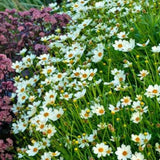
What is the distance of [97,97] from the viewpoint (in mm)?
2965

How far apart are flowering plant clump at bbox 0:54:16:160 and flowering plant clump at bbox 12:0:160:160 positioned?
0.06 m

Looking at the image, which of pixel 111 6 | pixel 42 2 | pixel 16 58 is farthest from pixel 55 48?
pixel 42 2

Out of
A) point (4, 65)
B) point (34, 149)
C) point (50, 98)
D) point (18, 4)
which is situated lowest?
point (34, 149)

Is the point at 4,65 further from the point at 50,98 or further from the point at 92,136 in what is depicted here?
the point at 92,136

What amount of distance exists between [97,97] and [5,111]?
0.72m

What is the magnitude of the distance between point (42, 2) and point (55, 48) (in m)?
2.86

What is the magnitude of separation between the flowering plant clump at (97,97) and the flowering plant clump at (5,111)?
6 cm

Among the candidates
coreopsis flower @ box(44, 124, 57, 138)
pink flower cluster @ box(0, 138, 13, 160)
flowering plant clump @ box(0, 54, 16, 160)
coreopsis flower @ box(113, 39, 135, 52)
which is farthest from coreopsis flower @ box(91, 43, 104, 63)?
pink flower cluster @ box(0, 138, 13, 160)

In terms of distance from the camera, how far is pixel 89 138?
2.41 m

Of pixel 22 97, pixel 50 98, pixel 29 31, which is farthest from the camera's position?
pixel 29 31

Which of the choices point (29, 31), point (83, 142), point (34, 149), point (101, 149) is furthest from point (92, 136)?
point (29, 31)

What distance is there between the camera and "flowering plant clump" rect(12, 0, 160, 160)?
2.37 metres

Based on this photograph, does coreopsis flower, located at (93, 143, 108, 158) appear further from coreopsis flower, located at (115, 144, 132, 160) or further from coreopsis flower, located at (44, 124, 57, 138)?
coreopsis flower, located at (44, 124, 57, 138)

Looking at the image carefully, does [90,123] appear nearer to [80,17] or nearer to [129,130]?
[129,130]
